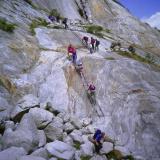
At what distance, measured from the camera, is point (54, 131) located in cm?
2175

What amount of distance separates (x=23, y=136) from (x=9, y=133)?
101 cm

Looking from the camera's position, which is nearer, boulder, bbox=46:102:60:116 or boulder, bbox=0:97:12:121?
boulder, bbox=0:97:12:121

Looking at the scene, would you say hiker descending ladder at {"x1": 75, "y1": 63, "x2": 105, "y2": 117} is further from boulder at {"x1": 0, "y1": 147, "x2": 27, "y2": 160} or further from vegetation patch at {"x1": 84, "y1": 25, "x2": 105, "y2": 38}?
vegetation patch at {"x1": 84, "y1": 25, "x2": 105, "y2": 38}

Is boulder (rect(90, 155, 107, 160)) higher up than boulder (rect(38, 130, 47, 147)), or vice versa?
boulder (rect(38, 130, 47, 147))

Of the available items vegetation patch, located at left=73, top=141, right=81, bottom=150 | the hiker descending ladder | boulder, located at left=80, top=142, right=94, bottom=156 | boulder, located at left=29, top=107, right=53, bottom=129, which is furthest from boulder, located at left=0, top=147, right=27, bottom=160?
the hiker descending ladder

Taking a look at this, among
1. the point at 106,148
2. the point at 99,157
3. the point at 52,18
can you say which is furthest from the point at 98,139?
the point at 52,18

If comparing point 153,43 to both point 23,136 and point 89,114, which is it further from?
point 23,136

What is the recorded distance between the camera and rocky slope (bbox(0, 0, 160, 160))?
800 inches

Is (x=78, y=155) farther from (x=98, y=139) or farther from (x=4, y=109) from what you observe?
(x=4, y=109)

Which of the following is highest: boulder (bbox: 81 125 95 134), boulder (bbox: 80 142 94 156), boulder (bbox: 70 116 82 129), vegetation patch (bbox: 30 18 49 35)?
vegetation patch (bbox: 30 18 49 35)

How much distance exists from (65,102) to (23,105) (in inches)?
177

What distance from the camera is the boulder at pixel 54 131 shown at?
21.4 m

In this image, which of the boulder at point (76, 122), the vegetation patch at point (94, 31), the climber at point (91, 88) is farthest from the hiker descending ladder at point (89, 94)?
the vegetation patch at point (94, 31)

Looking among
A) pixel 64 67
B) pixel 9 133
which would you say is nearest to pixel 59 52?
pixel 64 67
